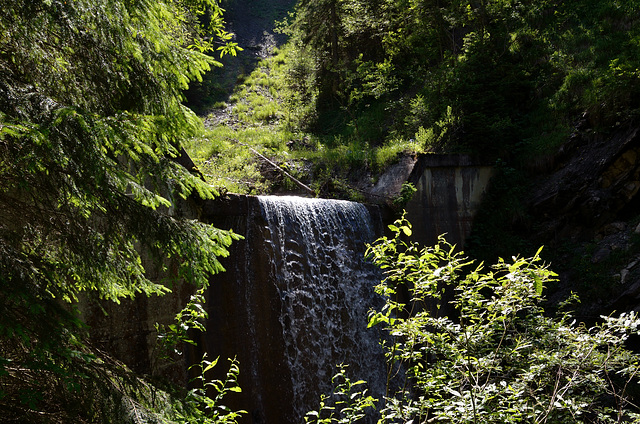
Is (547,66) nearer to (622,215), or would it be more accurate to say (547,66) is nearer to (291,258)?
(622,215)

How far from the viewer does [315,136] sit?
14.9m

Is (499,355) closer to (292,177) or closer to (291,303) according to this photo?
(291,303)

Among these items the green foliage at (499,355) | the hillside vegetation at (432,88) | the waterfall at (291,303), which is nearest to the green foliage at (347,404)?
the green foliage at (499,355)

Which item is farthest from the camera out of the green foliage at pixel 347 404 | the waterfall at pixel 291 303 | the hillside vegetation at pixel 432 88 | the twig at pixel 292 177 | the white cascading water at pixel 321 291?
the twig at pixel 292 177

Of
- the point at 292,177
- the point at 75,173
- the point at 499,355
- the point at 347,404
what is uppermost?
the point at 292,177

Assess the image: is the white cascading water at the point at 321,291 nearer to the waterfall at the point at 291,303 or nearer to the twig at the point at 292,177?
the waterfall at the point at 291,303

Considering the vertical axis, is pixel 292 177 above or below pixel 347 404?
above

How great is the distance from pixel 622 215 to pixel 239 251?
25.1 feet

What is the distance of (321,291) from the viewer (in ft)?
24.2

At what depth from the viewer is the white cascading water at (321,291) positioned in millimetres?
6766

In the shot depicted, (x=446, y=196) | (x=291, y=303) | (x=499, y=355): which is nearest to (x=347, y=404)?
(x=499, y=355)

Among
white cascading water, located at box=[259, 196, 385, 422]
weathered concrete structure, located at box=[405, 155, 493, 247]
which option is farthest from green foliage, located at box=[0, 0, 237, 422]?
weathered concrete structure, located at box=[405, 155, 493, 247]

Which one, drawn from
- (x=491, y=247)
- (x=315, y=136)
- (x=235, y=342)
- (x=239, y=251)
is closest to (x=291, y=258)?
(x=239, y=251)

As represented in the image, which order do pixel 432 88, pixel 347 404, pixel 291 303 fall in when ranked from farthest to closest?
pixel 432 88
pixel 291 303
pixel 347 404
